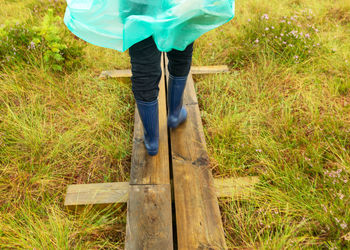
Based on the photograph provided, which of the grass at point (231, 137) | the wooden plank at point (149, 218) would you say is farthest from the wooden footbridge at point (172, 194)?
the grass at point (231, 137)

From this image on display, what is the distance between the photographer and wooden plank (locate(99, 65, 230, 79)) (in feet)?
7.12

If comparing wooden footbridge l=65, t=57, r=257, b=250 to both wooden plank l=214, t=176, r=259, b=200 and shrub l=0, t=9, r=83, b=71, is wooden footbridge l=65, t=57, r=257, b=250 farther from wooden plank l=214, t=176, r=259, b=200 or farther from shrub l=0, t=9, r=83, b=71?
shrub l=0, t=9, r=83, b=71

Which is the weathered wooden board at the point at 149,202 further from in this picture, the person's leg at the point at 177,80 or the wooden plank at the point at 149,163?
the person's leg at the point at 177,80

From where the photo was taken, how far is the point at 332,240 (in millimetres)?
1095

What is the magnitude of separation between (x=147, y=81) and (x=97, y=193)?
0.73 meters

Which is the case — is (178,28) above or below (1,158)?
above

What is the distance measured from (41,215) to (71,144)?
0.50 meters

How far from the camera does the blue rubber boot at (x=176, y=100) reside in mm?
1365

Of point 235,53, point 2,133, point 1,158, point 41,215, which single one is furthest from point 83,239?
point 235,53

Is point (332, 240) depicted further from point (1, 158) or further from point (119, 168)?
point (1, 158)

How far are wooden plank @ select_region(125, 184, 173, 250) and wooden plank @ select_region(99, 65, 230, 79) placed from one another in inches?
51.1

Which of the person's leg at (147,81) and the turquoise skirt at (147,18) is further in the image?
the person's leg at (147,81)

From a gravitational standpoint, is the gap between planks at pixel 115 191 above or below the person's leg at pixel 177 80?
below

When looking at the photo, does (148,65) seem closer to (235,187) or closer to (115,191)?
(115,191)
